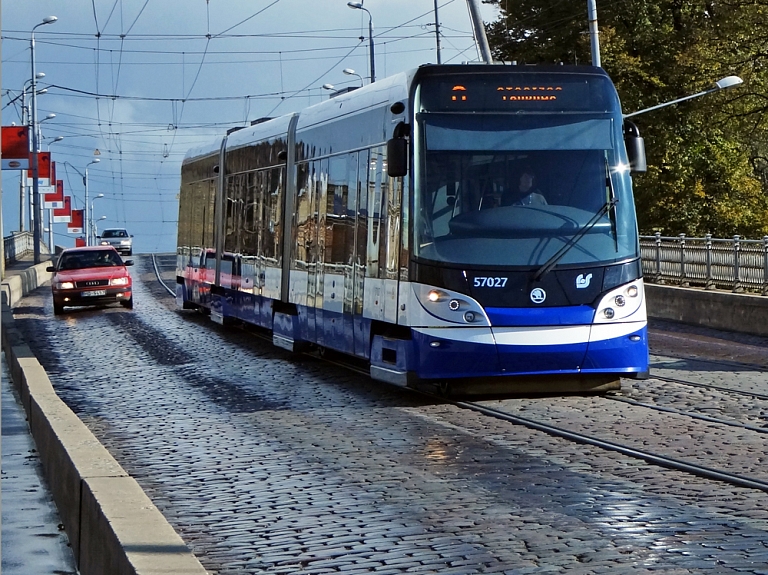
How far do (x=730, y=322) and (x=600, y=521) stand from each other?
17757 mm

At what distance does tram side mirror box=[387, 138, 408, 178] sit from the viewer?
43.6 ft

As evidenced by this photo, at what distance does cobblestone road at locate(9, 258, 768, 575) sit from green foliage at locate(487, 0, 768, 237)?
121 feet

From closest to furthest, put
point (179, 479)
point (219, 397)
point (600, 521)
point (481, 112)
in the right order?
point (600, 521) → point (179, 479) → point (481, 112) → point (219, 397)

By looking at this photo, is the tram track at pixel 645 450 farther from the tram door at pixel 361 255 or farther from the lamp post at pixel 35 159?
Answer: the lamp post at pixel 35 159

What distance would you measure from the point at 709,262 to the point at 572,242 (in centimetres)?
1558

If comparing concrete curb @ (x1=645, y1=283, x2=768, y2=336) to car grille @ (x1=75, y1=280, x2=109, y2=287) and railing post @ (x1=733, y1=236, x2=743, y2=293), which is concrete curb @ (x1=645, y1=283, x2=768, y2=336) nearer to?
railing post @ (x1=733, y1=236, x2=743, y2=293)

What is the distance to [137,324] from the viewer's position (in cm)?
2889

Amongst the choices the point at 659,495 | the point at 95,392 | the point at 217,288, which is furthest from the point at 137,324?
the point at 659,495

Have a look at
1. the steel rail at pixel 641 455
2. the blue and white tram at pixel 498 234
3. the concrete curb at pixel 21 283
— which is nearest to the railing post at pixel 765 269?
the blue and white tram at pixel 498 234

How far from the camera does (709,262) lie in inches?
1105

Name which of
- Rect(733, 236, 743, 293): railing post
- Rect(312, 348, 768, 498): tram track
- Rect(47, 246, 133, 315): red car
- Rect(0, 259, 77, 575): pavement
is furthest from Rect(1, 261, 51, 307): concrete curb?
Rect(312, 348, 768, 498): tram track

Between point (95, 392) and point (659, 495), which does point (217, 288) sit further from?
point (659, 495)

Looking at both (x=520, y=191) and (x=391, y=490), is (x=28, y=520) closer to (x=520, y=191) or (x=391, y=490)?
(x=391, y=490)

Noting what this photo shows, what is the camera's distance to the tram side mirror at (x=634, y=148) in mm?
13609
